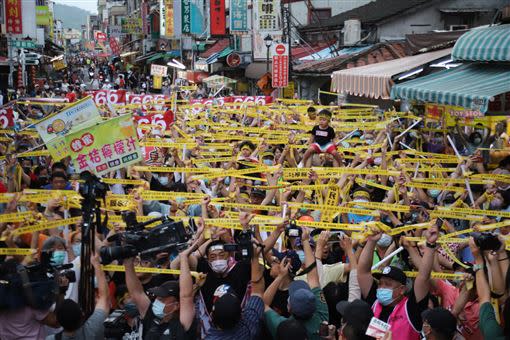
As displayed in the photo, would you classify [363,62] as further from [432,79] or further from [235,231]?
[235,231]

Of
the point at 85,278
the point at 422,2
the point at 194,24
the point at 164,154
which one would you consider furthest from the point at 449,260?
the point at 194,24

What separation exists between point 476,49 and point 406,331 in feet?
28.0

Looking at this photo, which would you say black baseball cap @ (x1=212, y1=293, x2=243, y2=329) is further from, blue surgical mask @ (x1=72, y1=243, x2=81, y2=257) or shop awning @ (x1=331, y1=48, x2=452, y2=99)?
shop awning @ (x1=331, y1=48, x2=452, y2=99)

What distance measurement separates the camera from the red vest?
5.29 m

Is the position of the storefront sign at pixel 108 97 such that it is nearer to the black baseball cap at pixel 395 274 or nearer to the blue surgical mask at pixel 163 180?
the blue surgical mask at pixel 163 180

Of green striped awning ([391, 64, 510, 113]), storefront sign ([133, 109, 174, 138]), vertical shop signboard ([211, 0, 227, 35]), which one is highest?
vertical shop signboard ([211, 0, 227, 35])

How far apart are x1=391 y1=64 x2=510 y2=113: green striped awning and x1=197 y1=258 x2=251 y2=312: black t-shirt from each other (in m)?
5.88

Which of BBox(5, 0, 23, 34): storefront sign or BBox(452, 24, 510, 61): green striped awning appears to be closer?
BBox(452, 24, 510, 61): green striped awning

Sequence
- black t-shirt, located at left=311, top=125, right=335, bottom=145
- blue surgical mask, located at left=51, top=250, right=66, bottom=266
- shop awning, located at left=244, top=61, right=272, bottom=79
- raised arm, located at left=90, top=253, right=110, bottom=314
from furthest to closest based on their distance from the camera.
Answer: shop awning, located at left=244, top=61, right=272, bottom=79
black t-shirt, located at left=311, top=125, right=335, bottom=145
blue surgical mask, located at left=51, top=250, right=66, bottom=266
raised arm, located at left=90, top=253, right=110, bottom=314

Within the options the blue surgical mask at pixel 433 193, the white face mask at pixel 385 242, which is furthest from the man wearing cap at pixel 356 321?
the blue surgical mask at pixel 433 193

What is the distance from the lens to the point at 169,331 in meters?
5.31

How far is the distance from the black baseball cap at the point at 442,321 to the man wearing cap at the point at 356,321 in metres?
0.48

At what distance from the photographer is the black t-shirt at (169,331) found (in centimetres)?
529

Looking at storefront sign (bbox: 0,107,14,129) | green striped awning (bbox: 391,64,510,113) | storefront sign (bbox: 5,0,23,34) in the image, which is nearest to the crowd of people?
green striped awning (bbox: 391,64,510,113)
